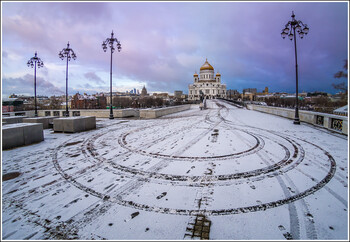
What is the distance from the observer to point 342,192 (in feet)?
11.9

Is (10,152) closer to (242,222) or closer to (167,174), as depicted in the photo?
(167,174)

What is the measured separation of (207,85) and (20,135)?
397 ft

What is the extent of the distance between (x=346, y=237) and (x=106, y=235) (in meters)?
3.46

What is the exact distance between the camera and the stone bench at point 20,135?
23.6 ft

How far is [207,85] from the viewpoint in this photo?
401ft

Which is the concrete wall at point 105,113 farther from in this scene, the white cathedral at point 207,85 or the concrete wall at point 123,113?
the white cathedral at point 207,85

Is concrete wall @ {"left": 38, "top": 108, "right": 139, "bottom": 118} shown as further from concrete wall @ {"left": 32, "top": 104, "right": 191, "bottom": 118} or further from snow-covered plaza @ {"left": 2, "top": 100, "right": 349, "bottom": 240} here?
snow-covered plaza @ {"left": 2, "top": 100, "right": 349, "bottom": 240}

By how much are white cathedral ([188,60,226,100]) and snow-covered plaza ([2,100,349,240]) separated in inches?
4564

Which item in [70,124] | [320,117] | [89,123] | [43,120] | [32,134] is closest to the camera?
[32,134]

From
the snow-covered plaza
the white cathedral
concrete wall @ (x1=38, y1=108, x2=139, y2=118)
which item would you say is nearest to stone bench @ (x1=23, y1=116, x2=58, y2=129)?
the snow-covered plaza

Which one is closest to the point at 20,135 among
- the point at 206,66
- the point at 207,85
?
the point at 207,85

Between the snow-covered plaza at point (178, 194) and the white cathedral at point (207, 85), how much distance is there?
11594 cm

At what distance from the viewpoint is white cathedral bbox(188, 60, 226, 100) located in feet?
400

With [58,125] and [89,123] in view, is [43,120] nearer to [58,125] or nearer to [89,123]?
[58,125]
